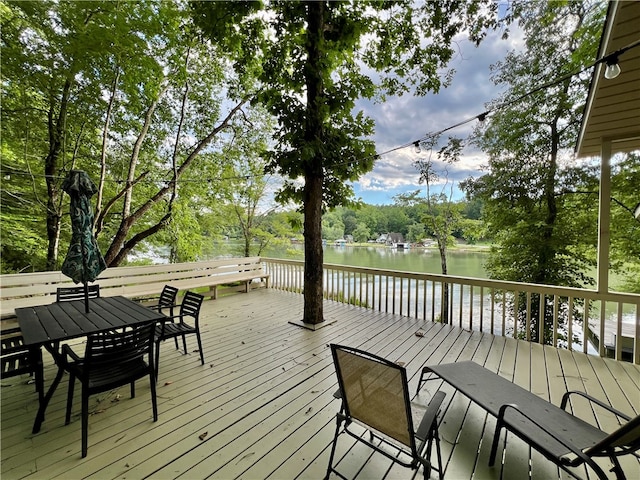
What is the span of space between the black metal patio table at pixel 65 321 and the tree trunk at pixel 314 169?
2.36 metres

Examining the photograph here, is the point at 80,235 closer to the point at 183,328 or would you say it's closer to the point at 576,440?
the point at 183,328

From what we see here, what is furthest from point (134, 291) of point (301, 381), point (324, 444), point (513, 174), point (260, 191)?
point (513, 174)

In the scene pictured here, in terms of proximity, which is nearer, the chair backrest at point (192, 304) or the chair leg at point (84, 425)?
the chair leg at point (84, 425)

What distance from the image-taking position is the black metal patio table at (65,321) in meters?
2.07

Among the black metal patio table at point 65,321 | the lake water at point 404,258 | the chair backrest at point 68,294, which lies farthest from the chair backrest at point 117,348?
the lake water at point 404,258

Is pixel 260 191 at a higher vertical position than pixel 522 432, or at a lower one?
higher

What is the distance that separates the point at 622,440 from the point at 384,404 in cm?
113

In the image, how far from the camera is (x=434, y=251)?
8.34 metres

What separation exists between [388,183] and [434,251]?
2.91 meters

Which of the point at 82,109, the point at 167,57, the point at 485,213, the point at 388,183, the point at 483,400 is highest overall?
the point at 167,57

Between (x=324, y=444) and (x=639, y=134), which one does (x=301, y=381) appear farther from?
(x=639, y=134)

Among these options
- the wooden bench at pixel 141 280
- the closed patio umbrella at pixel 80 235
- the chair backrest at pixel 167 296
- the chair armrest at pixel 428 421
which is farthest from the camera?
the wooden bench at pixel 141 280

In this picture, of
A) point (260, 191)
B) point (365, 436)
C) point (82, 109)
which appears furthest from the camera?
point (260, 191)

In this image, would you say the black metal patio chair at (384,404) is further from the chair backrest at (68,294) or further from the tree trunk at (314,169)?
the chair backrest at (68,294)
